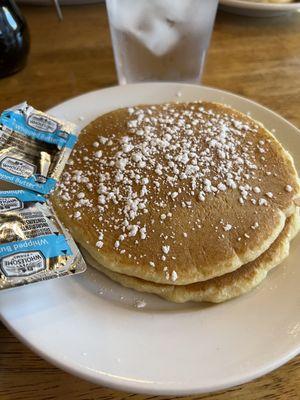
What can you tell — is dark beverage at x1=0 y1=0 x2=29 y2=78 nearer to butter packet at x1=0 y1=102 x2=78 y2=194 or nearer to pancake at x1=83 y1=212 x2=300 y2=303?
butter packet at x1=0 y1=102 x2=78 y2=194

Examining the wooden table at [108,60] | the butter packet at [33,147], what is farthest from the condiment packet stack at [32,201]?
the wooden table at [108,60]

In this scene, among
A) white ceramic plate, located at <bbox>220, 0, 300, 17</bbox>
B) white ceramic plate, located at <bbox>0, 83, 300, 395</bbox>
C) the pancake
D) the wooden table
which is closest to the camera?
white ceramic plate, located at <bbox>0, 83, 300, 395</bbox>

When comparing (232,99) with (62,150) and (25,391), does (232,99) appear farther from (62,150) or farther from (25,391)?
(25,391)

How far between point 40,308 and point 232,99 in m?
0.69

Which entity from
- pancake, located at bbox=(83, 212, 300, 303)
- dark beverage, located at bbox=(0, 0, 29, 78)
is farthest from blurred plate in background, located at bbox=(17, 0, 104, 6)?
pancake, located at bbox=(83, 212, 300, 303)

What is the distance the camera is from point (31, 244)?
2.33ft

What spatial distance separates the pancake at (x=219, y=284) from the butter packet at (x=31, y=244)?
0.26 feet

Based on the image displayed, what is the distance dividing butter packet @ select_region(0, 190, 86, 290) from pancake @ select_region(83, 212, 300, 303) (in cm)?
8

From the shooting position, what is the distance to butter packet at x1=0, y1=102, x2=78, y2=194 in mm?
833

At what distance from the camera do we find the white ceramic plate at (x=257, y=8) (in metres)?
1.39

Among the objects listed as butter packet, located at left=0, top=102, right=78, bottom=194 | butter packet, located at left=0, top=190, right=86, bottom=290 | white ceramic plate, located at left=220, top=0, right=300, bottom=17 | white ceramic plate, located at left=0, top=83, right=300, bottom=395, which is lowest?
white ceramic plate, located at left=0, top=83, right=300, bottom=395

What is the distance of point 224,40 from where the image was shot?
1466 mm

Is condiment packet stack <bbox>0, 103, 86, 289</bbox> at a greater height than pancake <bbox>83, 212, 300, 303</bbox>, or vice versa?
condiment packet stack <bbox>0, 103, 86, 289</bbox>

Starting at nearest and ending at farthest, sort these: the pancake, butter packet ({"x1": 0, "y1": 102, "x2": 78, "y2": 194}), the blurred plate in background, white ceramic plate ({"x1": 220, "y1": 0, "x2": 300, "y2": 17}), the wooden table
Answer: the pancake
butter packet ({"x1": 0, "y1": 102, "x2": 78, "y2": 194})
the wooden table
white ceramic plate ({"x1": 220, "y1": 0, "x2": 300, "y2": 17})
the blurred plate in background
